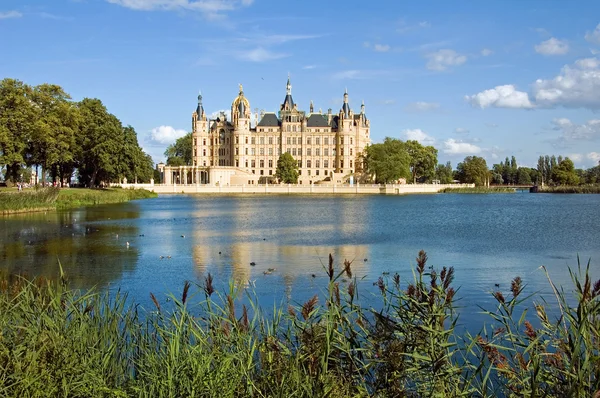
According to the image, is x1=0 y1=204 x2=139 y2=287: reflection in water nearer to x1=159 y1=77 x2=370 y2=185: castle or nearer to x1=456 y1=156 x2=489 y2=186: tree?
x1=159 y1=77 x2=370 y2=185: castle

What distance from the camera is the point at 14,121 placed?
46.4 metres

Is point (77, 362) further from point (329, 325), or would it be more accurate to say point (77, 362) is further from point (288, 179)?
point (288, 179)

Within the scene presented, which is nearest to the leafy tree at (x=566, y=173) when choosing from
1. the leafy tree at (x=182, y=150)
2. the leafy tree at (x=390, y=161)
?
the leafy tree at (x=390, y=161)

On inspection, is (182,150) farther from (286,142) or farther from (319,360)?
(319,360)

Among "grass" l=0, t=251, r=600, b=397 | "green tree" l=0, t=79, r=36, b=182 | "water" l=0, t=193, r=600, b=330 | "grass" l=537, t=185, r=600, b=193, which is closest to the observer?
"grass" l=0, t=251, r=600, b=397

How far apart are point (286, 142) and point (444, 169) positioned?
43.4m

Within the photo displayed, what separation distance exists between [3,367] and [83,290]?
8227 mm

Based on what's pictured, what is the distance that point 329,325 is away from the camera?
Result: 5.12 meters

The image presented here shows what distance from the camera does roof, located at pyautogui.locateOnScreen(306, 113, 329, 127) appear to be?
404 feet

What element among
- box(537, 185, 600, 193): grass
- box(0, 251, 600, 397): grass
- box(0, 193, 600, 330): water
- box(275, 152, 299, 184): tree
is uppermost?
box(275, 152, 299, 184): tree

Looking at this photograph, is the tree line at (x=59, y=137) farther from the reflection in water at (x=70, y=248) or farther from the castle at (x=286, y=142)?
the castle at (x=286, y=142)

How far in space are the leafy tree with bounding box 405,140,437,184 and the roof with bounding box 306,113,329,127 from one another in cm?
1720

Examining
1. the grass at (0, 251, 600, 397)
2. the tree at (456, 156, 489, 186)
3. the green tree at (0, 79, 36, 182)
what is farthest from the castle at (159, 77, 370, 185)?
the grass at (0, 251, 600, 397)

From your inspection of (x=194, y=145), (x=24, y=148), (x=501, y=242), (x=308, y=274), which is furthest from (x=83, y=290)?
(x=194, y=145)
